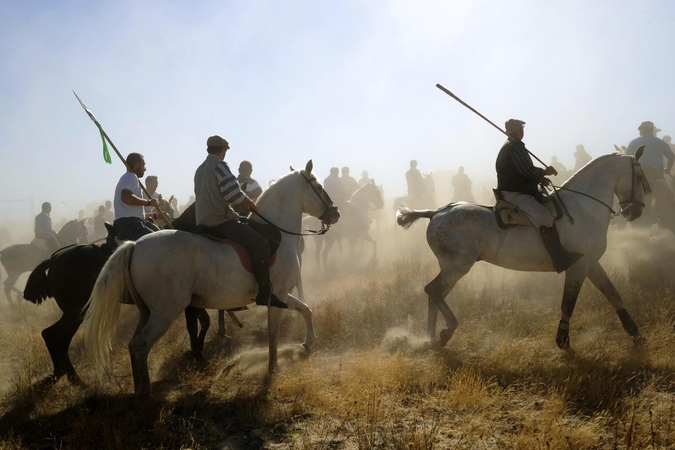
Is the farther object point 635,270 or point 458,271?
point 635,270

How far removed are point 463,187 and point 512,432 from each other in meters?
21.0

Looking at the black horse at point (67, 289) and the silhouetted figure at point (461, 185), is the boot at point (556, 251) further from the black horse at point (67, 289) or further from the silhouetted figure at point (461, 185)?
the silhouetted figure at point (461, 185)

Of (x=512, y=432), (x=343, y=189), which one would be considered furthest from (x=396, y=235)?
(x=512, y=432)

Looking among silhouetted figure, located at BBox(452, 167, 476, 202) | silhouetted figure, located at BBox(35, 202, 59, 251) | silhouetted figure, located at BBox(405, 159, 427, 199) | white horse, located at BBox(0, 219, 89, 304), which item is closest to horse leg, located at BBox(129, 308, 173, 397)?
white horse, located at BBox(0, 219, 89, 304)

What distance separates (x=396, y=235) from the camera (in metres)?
21.6

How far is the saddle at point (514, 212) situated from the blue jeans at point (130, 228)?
4997mm

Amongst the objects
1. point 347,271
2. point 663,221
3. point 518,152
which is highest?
point 518,152

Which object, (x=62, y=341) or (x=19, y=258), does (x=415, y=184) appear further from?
(x=62, y=341)

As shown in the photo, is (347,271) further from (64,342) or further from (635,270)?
(64,342)

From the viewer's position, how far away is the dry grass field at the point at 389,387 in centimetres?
436

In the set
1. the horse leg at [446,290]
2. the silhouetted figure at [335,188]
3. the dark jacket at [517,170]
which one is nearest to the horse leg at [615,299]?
the dark jacket at [517,170]

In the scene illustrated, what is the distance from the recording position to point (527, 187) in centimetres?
698

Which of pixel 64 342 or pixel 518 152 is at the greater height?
pixel 518 152

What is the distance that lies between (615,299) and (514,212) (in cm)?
195
